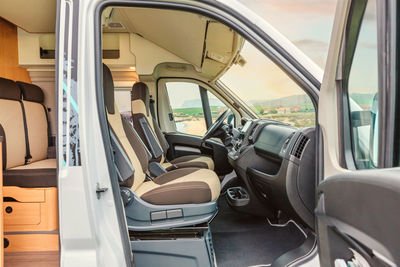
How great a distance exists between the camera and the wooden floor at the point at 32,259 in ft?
4.76

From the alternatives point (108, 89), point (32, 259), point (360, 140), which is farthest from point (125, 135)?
point (360, 140)

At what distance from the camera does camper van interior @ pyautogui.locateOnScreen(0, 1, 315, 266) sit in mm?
1526

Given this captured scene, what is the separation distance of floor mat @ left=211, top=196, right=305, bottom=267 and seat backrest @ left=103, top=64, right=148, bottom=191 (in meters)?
0.71

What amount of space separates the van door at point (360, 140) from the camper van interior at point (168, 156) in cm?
41

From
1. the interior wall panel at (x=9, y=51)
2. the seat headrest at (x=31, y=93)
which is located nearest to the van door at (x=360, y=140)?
the seat headrest at (x=31, y=93)

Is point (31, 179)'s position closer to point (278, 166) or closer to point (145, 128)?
point (278, 166)

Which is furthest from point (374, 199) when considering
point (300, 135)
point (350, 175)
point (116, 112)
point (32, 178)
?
point (116, 112)

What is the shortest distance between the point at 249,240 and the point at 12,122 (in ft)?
6.16

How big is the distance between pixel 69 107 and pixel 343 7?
1060 millimetres

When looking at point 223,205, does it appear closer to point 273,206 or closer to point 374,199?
point 273,206

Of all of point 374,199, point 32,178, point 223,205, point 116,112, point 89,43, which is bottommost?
point 223,205

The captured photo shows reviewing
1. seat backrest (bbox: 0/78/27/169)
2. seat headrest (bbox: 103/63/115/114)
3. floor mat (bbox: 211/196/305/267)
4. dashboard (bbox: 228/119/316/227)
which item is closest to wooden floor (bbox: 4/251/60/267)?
seat backrest (bbox: 0/78/27/169)

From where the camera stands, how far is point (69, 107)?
1251 millimetres

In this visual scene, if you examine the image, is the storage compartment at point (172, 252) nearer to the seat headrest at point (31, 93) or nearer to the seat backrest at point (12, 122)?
the seat backrest at point (12, 122)
